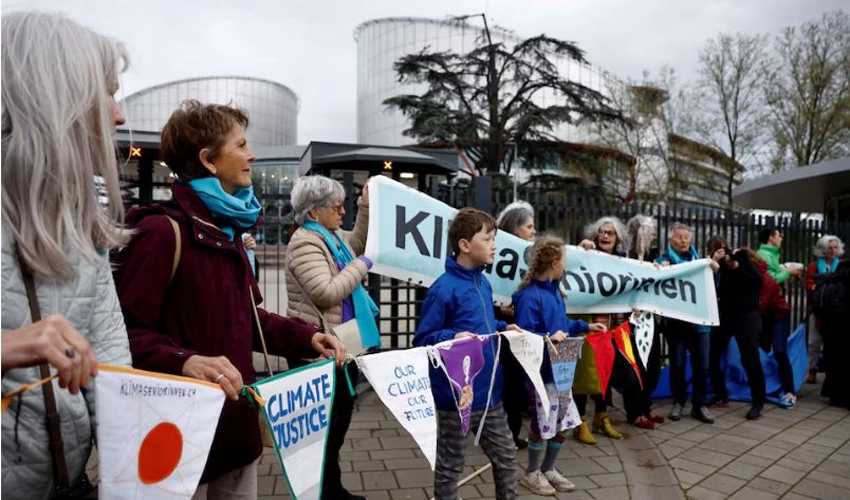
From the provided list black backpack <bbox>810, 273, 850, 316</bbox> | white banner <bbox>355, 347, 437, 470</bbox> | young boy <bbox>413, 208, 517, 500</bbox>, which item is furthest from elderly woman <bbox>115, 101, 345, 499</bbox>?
black backpack <bbox>810, 273, 850, 316</bbox>

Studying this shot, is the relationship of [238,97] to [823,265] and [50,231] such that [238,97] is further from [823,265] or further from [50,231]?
[50,231]

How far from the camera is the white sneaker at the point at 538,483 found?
153 inches

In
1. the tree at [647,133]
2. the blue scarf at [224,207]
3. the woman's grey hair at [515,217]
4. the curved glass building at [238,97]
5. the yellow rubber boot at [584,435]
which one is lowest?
the yellow rubber boot at [584,435]

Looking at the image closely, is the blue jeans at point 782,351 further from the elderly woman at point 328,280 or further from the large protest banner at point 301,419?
the large protest banner at point 301,419

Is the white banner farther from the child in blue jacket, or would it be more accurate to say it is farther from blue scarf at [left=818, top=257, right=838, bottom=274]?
blue scarf at [left=818, top=257, right=838, bottom=274]

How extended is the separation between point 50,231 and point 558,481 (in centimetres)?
368

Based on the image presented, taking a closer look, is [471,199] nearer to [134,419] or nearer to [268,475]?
[268,475]

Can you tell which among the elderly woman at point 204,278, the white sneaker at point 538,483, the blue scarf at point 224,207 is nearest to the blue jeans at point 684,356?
the white sneaker at point 538,483

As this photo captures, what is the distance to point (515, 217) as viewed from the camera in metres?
5.15

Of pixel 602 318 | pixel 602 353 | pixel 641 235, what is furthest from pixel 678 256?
pixel 602 353

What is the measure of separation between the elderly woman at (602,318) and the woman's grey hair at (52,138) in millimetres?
4465

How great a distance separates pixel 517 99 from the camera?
2727cm

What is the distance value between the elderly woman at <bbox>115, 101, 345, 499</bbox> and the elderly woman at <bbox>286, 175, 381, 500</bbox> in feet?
4.05

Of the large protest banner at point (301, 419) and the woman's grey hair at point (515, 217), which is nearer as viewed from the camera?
the large protest banner at point (301, 419)
